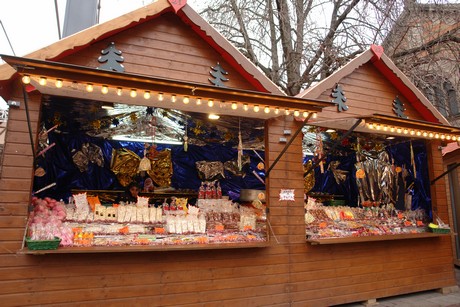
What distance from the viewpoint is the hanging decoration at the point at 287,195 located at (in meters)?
5.77

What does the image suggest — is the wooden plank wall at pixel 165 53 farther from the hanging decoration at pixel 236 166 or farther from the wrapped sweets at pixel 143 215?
the hanging decoration at pixel 236 166

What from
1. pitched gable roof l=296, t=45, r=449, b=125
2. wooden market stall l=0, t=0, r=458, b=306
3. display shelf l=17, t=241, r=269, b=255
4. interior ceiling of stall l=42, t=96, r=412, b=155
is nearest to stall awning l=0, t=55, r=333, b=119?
wooden market stall l=0, t=0, r=458, b=306

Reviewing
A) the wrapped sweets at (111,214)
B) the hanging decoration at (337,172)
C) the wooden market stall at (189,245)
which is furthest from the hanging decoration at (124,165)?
the hanging decoration at (337,172)

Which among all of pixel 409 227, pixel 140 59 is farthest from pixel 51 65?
pixel 409 227

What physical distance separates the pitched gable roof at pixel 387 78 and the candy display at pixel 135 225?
9.74ft

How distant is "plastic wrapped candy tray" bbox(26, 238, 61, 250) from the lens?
4.08 meters

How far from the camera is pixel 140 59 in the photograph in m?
5.21

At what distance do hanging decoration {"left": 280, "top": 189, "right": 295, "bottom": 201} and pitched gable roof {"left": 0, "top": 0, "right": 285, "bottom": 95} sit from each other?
184cm

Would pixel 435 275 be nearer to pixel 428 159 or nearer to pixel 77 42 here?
pixel 428 159

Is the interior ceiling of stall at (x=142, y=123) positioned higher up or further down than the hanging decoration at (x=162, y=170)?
higher up

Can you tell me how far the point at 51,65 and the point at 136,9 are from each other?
6.80 ft

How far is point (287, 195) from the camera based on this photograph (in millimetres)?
5801

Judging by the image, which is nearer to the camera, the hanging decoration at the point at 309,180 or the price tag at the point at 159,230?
the price tag at the point at 159,230

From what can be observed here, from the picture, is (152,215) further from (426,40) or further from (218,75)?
(426,40)
